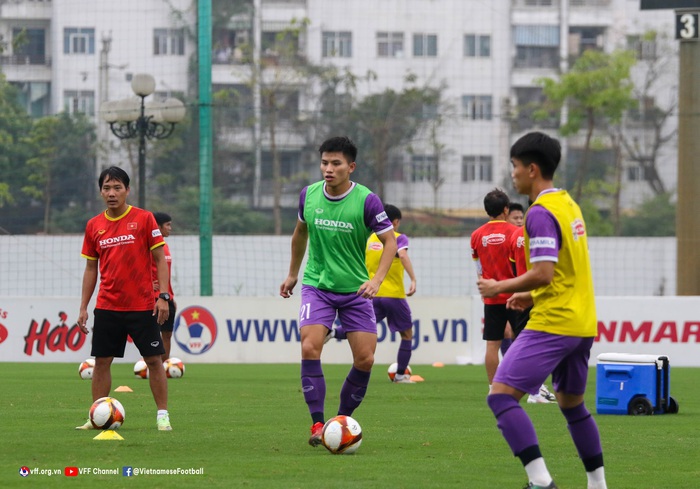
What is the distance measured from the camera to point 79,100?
89.5 ft

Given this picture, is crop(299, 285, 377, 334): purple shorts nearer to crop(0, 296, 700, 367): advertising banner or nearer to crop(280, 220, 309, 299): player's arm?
crop(280, 220, 309, 299): player's arm

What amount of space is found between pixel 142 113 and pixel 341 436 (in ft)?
46.3

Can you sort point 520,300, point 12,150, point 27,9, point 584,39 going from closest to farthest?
point 520,300
point 12,150
point 27,9
point 584,39

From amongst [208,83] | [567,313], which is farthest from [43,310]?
[567,313]

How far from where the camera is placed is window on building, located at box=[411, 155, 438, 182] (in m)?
29.0

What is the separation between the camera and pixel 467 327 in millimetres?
19703

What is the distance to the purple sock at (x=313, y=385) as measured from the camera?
8.60 meters

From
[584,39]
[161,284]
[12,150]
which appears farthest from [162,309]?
[584,39]

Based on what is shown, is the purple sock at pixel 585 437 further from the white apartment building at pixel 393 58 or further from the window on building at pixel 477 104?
the window on building at pixel 477 104

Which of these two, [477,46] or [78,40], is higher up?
[477,46]

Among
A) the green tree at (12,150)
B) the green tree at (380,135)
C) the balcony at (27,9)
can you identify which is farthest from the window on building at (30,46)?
the green tree at (380,135)

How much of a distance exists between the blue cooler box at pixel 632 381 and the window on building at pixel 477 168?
58.1 ft

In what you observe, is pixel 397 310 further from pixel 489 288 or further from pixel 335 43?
pixel 335 43

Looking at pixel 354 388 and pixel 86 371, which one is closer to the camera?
pixel 354 388
